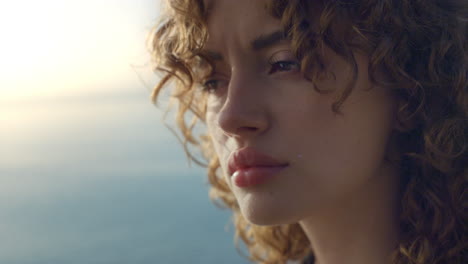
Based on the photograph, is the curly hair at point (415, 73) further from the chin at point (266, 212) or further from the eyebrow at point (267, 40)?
the chin at point (266, 212)

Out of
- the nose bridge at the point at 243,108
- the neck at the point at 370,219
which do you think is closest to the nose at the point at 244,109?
the nose bridge at the point at 243,108

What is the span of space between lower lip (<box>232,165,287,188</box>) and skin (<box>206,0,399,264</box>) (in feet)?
0.05

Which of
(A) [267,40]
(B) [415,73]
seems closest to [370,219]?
(B) [415,73]

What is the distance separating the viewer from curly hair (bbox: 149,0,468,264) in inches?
55.0

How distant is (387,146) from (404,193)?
134 mm

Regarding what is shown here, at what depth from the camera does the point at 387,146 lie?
1.52 m

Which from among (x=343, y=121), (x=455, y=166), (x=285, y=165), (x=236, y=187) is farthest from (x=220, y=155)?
(x=455, y=166)

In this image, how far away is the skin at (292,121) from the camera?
1.43m

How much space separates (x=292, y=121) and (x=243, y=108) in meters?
0.12

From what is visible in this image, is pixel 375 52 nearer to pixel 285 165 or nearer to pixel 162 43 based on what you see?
pixel 285 165

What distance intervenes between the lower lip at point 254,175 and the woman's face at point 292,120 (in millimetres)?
11

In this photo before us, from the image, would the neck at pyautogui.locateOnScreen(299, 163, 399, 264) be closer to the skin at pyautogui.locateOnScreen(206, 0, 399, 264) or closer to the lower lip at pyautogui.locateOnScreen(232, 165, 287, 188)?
the skin at pyautogui.locateOnScreen(206, 0, 399, 264)

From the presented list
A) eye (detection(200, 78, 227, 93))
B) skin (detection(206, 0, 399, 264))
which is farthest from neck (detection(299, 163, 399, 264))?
eye (detection(200, 78, 227, 93))

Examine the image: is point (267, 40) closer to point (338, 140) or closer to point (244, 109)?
point (244, 109)
